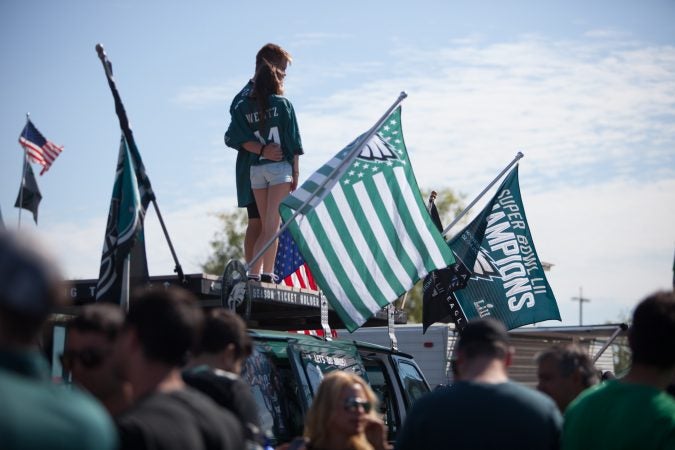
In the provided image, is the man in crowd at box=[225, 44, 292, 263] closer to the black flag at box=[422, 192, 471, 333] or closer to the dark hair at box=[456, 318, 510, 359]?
the black flag at box=[422, 192, 471, 333]

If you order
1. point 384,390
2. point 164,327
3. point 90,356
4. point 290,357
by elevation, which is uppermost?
point 164,327

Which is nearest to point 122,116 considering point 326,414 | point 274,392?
point 274,392

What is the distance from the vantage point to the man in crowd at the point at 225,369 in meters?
4.46

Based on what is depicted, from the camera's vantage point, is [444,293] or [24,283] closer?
[24,283]

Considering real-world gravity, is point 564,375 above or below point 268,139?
below

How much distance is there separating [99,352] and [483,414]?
153cm

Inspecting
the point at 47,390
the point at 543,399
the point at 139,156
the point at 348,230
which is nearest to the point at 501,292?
the point at 348,230

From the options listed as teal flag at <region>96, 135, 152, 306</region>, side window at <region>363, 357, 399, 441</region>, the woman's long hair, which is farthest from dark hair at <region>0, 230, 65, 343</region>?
the woman's long hair

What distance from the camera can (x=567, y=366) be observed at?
18.9ft

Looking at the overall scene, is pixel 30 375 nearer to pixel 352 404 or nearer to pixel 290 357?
pixel 352 404

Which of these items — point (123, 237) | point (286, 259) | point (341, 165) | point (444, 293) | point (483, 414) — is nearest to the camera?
point (483, 414)

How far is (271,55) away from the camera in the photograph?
368 inches

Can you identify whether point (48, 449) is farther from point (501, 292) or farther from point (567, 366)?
point (501, 292)

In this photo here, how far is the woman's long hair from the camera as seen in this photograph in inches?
366
